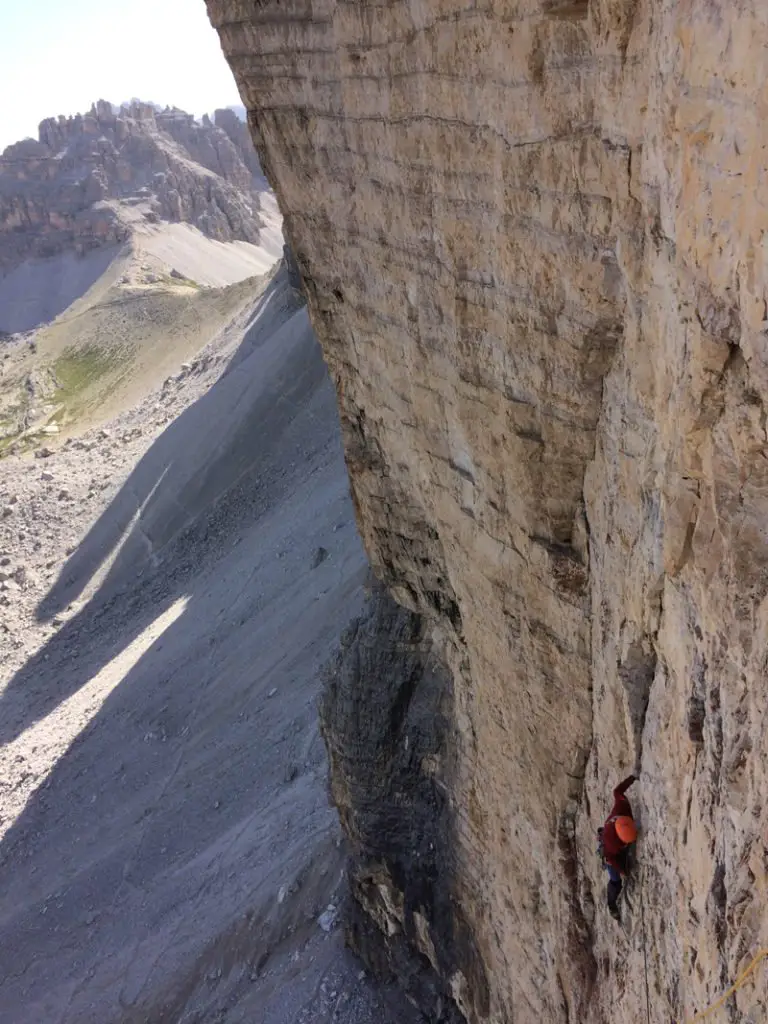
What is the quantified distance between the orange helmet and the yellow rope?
1.38 meters

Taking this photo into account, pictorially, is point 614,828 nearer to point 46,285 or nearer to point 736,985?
point 736,985

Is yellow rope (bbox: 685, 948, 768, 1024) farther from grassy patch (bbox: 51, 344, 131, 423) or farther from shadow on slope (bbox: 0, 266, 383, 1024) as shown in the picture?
grassy patch (bbox: 51, 344, 131, 423)

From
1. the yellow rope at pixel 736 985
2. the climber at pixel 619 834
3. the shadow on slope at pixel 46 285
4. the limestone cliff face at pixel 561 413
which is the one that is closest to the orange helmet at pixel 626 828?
the climber at pixel 619 834

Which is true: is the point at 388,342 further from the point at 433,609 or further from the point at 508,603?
the point at 433,609

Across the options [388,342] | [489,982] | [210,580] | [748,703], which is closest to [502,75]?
[388,342]

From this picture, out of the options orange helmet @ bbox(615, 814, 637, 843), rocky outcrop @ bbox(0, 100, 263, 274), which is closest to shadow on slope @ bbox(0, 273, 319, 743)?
orange helmet @ bbox(615, 814, 637, 843)

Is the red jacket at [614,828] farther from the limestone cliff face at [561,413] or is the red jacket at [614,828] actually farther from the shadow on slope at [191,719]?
the shadow on slope at [191,719]

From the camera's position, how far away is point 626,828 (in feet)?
21.6

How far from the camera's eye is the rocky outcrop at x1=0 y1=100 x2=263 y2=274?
98625mm

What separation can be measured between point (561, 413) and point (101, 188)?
103m

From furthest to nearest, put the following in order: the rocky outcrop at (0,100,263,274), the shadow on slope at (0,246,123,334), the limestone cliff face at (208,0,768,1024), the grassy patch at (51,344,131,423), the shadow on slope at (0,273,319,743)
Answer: the rocky outcrop at (0,100,263,274) < the shadow on slope at (0,246,123,334) < the grassy patch at (51,344,131,423) < the shadow on slope at (0,273,319,743) < the limestone cliff face at (208,0,768,1024)

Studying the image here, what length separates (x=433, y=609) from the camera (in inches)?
498

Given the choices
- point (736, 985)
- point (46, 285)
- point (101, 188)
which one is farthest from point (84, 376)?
point (736, 985)

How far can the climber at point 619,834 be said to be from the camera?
660 cm
